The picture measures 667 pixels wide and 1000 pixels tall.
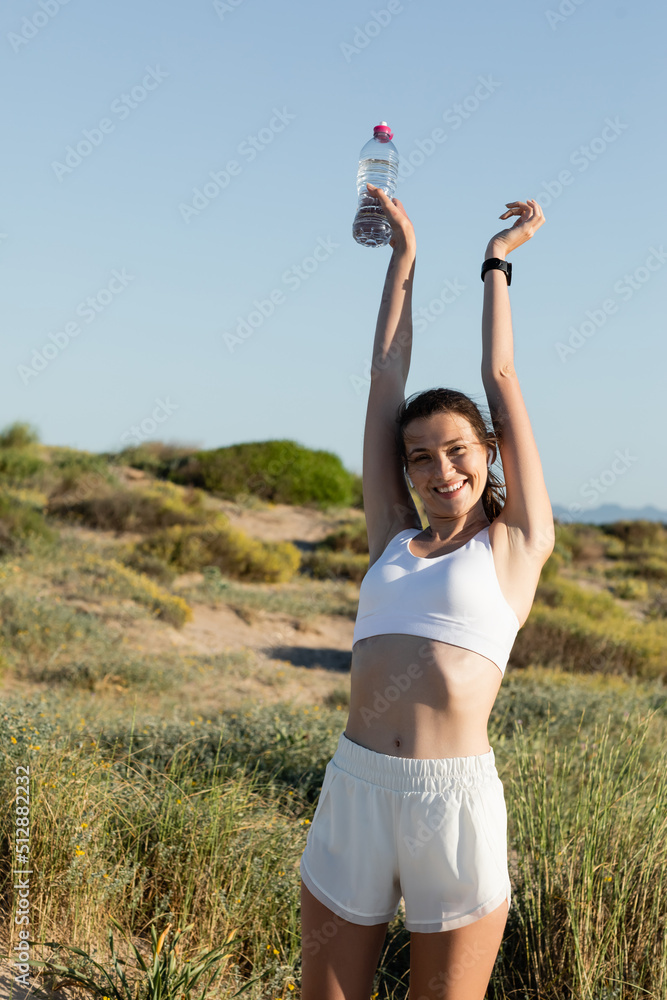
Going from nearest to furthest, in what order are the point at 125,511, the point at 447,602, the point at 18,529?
1. the point at 447,602
2. the point at 18,529
3. the point at 125,511

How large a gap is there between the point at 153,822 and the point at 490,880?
1.95 meters

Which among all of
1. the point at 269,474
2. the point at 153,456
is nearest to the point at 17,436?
the point at 153,456

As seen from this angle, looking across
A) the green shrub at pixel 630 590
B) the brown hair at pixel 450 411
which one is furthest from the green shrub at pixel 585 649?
the brown hair at pixel 450 411

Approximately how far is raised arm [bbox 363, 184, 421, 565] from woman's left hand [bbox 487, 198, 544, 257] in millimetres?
281

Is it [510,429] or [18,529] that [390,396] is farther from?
[18,529]

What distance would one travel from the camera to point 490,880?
5.82ft

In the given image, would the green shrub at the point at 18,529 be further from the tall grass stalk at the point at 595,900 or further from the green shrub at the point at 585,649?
the tall grass stalk at the point at 595,900

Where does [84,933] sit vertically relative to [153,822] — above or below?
below

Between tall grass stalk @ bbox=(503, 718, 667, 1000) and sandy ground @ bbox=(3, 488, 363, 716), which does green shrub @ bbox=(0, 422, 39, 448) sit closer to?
sandy ground @ bbox=(3, 488, 363, 716)

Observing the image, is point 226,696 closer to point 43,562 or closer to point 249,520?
point 43,562

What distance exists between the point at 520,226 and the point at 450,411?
2.40ft

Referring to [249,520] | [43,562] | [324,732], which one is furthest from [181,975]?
[249,520]

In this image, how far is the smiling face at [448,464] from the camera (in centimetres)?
216

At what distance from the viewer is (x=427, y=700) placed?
1.86m
